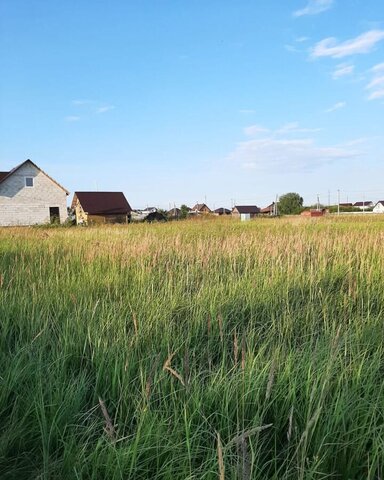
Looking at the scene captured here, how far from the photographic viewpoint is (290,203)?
7400cm

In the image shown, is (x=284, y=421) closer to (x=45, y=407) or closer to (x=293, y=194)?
(x=45, y=407)

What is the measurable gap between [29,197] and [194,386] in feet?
123

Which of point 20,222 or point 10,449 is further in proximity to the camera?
point 20,222

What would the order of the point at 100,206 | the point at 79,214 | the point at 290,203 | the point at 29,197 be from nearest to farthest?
the point at 29,197 → the point at 100,206 → the point at 79,214 → the point at 290,203

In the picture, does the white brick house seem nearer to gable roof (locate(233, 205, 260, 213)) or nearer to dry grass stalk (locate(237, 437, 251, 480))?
dry grass stalk (locate(237, 437, 251, 480))

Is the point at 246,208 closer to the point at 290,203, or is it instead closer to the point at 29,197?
the point at 290,203

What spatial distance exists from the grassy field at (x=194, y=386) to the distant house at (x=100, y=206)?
3558cm

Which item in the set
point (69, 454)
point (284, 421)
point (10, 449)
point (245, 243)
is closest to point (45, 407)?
point (10, 449)

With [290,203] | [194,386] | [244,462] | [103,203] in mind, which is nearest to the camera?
[244,462]

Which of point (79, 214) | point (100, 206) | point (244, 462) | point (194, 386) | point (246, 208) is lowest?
point (194, 386)

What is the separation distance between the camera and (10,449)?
1.45 m

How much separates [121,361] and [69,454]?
0.63m

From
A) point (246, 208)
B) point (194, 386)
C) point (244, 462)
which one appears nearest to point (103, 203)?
point (194, 386)

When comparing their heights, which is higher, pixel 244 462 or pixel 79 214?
pixel 79 214
